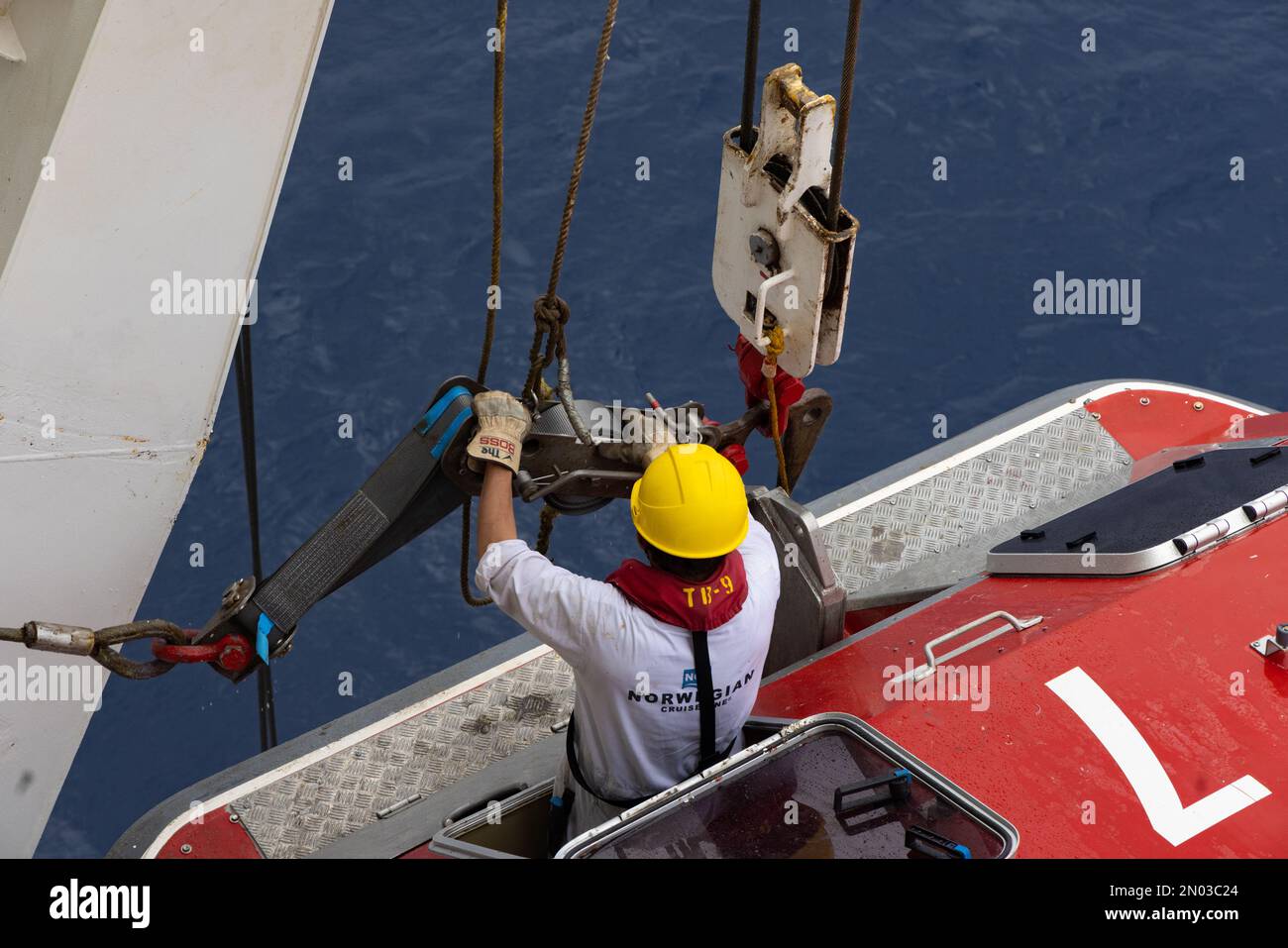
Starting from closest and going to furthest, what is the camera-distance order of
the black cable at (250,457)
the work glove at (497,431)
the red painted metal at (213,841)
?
the work glove at (497,431)
the black cable at (250,457)
the red painted metal at (213,841)

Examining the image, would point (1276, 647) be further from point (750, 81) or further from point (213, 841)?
point (213, 841)

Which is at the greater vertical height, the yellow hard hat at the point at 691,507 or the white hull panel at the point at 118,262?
the white hull panel at the point at 118,262

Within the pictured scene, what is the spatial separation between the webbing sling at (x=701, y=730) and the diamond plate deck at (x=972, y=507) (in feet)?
6.24

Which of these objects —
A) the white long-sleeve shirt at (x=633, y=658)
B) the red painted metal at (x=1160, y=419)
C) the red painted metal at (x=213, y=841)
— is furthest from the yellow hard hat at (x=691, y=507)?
the red painted metal at (x=1160, y=419)

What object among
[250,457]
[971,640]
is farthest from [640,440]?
[250,457]

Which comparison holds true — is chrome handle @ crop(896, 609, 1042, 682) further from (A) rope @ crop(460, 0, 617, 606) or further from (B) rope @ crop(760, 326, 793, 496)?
(A) rope @ crop(460, 0, 617, 606)

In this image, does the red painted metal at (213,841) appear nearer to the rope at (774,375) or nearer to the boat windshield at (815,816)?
the boat windshield at (815,816)

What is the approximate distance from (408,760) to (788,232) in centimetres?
225

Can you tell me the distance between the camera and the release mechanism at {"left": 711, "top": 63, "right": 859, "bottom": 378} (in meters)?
3.73

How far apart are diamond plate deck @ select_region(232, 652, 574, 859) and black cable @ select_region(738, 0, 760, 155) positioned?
2130 mm

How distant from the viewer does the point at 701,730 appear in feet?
11.8

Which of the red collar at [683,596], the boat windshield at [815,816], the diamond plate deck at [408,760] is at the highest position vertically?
the red collar at [683,596]

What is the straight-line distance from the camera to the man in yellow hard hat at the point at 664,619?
3412mm

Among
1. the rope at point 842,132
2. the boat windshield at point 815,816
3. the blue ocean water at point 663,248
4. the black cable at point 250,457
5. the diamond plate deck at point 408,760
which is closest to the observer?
the boat windshield at point 815,816
